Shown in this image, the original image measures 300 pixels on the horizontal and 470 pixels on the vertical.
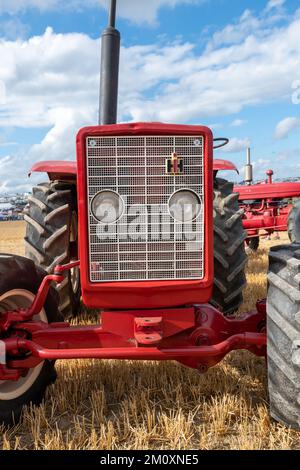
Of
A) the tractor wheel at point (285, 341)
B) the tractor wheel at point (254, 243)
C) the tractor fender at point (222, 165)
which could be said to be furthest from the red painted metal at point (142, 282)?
the tractor wheel at point (254, 243)

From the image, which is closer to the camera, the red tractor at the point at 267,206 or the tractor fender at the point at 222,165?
the tractor fender at the point at 222,165

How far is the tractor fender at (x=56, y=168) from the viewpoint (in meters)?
3.78

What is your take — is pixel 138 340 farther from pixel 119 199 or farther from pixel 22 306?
pixel 22 306

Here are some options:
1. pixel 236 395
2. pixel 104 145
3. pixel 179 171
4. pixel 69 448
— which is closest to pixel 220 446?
pixel 236 395

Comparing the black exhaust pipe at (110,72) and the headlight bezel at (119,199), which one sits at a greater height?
the black exhaust pipe at (110,72)

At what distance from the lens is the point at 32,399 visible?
2.89 meters

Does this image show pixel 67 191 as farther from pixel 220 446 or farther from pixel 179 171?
pixel 220 446

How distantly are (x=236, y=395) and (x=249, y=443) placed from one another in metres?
0.55

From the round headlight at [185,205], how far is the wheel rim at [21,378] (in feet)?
3.48

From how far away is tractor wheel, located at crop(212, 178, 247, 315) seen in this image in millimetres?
4031

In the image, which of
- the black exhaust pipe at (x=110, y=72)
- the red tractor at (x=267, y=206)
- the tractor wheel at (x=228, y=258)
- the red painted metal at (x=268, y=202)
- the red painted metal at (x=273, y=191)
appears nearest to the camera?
the black exhaust pipe at (x=110, y=72)

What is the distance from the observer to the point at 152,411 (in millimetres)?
2701

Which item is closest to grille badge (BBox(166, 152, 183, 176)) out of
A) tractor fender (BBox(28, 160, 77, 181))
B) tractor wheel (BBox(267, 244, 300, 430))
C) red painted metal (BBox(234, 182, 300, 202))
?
tractor wheel (BBox(267, 244, 300, 430))

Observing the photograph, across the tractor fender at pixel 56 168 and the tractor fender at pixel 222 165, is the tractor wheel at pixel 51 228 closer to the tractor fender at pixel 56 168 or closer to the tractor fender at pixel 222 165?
the tractor fender at pixel 56 168
